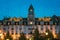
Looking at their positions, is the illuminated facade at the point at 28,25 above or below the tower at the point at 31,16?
below

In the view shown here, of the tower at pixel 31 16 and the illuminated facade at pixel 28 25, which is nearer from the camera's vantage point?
the illuminated facade at pixel 28 25

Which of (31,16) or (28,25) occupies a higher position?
(31,16)

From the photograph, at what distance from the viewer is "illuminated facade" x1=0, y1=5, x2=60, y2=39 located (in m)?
132

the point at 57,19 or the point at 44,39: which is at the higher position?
the point at 57,19

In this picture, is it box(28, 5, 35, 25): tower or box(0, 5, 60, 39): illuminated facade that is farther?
box(28, 5, 35, 25): tower

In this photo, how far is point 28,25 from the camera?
133 meters

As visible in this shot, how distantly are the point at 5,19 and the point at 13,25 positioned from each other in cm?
559

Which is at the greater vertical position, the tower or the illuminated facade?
the tower

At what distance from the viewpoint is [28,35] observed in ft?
429

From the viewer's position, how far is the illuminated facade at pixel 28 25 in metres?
132

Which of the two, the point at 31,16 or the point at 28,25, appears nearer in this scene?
the point at 28,25

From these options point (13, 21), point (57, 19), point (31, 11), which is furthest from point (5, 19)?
point (57, 19)

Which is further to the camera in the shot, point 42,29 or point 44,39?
point 42,29

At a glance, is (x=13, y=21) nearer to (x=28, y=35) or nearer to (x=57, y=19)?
(x=28, y=35)
